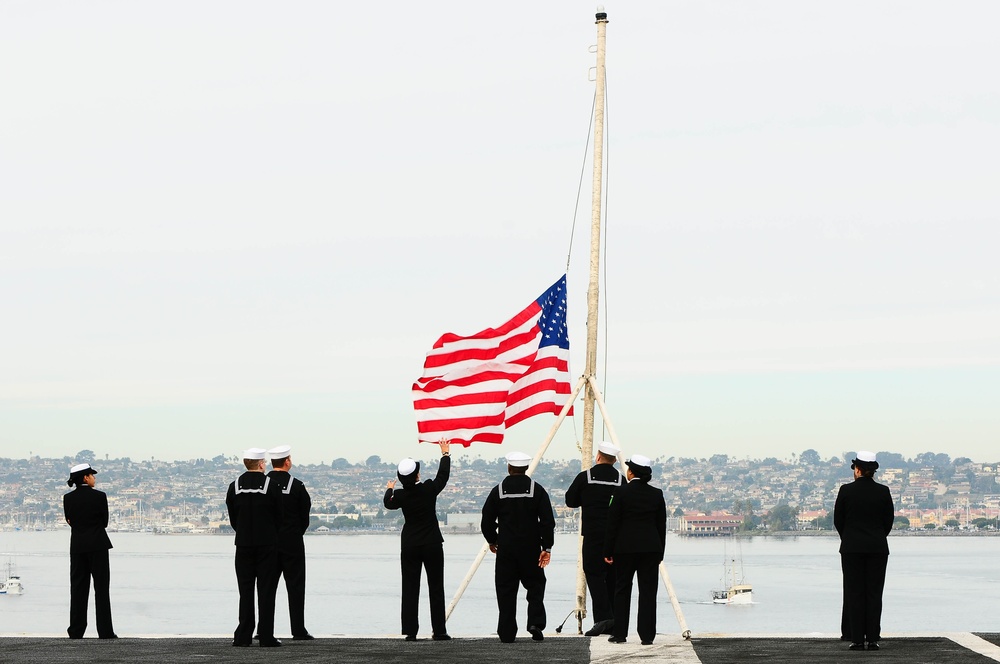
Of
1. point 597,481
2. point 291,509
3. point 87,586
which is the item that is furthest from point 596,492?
point 87,586

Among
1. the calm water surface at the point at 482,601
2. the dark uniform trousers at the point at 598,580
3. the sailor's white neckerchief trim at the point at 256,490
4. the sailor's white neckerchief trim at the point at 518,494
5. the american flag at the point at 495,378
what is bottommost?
the calm water surface at the point at 482,601

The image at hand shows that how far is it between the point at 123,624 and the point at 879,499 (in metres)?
91.0

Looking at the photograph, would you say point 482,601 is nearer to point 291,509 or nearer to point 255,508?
point 291,509

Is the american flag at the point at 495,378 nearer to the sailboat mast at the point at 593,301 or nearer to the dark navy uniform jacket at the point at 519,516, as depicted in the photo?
Result: the sailboat mast at the point at 593,301

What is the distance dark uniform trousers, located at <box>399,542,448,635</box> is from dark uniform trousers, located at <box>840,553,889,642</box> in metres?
4.04

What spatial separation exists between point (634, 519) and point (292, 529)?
11.4ft

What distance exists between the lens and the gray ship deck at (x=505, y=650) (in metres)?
12.7

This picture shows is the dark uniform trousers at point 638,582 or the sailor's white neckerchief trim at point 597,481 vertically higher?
the sailor's white neckerchief trim at point 597,481

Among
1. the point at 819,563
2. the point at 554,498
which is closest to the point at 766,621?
the point at 554,498

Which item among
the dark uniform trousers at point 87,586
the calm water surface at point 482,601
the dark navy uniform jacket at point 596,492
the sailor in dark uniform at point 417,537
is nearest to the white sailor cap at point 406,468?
the sailor in dark uniform at point 417,537

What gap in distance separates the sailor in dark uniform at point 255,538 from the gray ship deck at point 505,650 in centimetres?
32

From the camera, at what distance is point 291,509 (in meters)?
15.0

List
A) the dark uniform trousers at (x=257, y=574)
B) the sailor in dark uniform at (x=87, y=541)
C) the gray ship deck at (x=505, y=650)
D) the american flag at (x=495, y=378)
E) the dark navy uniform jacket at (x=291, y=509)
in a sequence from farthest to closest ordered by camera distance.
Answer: the american flag at (x=495, y=378)
the sailor in dark uniform at (x=87, y=541)
the dark navy uniform jacket at (x=291, y=509)
the dark uniform trousers at (x=257, y=574)
the gray ship deck at (x=505, y=650)

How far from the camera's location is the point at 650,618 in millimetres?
14188
